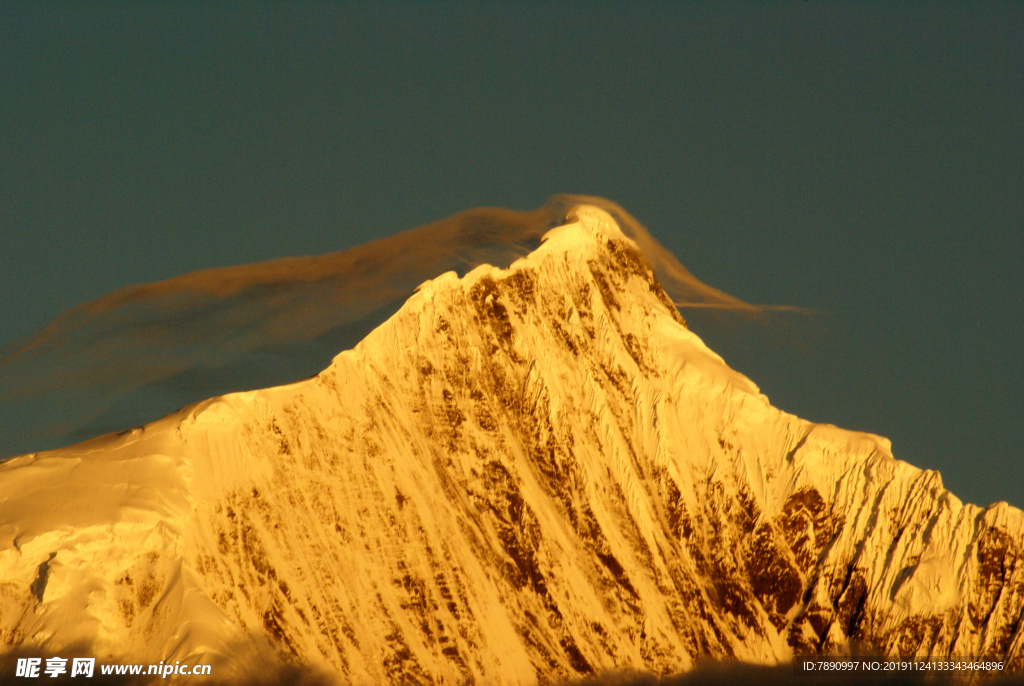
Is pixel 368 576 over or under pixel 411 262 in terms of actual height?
under

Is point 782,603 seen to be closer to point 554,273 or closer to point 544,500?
point 544,500

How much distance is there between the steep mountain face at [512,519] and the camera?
97812 mm

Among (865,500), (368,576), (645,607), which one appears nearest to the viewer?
(368,576)

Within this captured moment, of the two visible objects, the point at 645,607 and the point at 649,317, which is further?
the point at 649,317

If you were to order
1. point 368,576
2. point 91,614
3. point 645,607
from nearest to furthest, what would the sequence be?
point 91,614, point 368,576, point 645,607

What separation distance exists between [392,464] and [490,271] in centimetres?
1941

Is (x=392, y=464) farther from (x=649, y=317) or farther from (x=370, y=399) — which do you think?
(x=649, y=317)

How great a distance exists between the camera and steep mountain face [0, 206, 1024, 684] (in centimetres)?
9781

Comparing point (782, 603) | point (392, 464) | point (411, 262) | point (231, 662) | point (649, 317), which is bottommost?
point (782, 603)

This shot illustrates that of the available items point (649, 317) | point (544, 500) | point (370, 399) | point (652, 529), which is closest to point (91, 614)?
point (370, 399)

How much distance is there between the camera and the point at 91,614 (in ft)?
306

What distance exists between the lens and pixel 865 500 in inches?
4889

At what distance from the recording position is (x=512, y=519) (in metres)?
115

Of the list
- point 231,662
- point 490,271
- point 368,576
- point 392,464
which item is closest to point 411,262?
point 490,271
